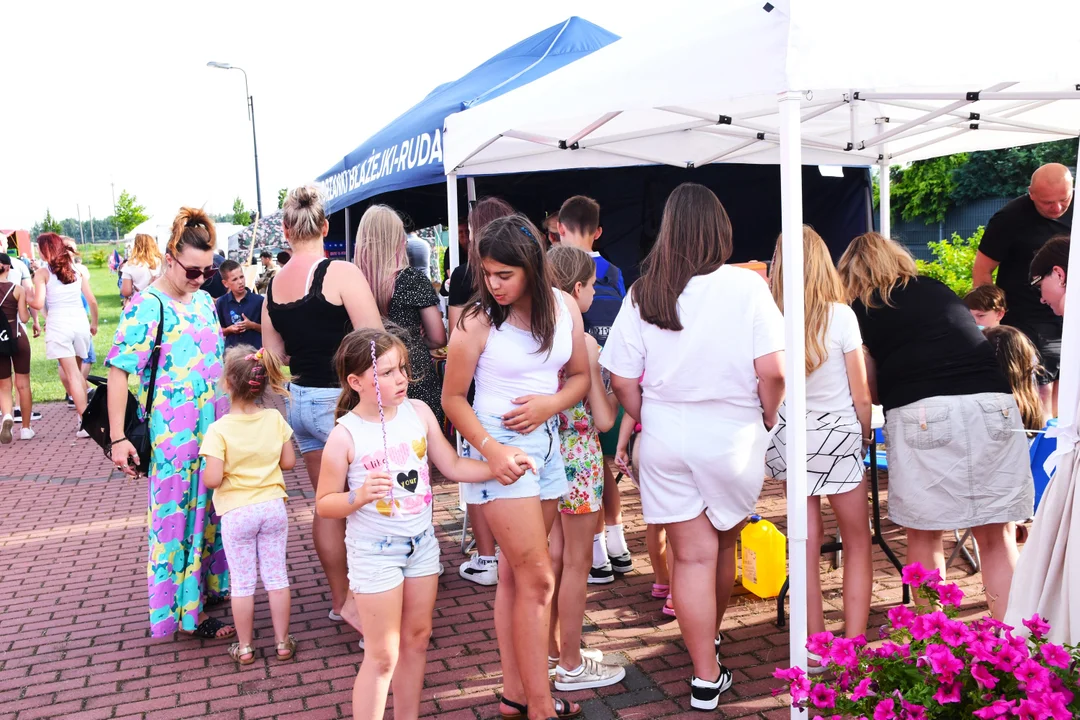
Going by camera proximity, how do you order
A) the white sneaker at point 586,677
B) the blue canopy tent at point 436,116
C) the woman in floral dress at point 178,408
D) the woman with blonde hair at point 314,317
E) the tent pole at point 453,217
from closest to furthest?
the white sneaker at point 586,677
the woman with blonde hair at point 314,317
the woman in floral dress at point 178,408
the tent pole at point 453,217
the blue canopy tent at point 436,116

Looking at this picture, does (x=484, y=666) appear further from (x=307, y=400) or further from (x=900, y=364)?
(x=900, y=364)

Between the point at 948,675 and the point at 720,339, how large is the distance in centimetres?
132

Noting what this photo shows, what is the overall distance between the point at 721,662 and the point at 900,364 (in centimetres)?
139

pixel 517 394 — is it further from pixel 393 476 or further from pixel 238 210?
pixel 238 210

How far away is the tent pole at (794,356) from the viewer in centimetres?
281

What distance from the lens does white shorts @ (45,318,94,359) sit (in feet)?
30.9

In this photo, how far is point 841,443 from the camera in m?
3.34

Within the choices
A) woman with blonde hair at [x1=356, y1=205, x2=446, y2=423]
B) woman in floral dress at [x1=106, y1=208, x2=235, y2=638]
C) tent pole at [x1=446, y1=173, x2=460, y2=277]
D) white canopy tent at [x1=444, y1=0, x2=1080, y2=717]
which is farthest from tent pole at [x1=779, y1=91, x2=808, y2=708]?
tent pole at [x1=446, y1=173, x2=460, y2=277]

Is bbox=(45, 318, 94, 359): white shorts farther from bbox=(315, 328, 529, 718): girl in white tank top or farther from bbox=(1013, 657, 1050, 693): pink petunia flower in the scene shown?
bbox=(1013, 657, 1050, 693): pink petunia flower

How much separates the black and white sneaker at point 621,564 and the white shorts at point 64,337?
7290 mm

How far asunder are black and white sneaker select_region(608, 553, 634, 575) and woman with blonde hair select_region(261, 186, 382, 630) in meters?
1.46

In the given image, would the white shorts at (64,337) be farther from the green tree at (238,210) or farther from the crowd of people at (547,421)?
the green tree at (238,210)

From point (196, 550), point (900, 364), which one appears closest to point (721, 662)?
point (900, 364)

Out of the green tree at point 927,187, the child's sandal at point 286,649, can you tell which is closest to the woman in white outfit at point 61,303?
the child's sandal at point 286,649
